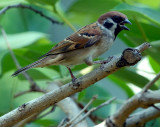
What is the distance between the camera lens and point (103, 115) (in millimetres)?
2336

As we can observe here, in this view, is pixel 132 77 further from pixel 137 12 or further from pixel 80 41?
pixel 137 12

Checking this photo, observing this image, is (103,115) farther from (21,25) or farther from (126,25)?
(21,25)

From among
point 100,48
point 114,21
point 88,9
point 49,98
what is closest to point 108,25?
point 114,21

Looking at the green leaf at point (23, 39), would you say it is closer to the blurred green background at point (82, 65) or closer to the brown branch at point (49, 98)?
the blurred green background at point (82, 65)

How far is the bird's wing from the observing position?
6.14ft

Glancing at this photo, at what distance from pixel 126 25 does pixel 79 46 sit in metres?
0.32

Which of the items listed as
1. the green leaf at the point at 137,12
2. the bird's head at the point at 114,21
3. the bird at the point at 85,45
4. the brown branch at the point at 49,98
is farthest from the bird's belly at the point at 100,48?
the brown branch at the point at 49,98

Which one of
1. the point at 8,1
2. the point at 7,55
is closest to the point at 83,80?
the point at 7,55

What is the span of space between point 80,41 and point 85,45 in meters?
0.04

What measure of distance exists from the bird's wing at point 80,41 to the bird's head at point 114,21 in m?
0.08

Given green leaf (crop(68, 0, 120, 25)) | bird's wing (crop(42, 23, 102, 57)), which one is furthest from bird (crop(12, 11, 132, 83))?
green leaf (crop(68, 0, 120, 25))

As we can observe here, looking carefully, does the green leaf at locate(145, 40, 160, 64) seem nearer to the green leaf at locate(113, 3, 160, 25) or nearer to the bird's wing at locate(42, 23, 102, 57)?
the green leaf at locate(113, 3, 160, 25)

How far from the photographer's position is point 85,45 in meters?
1.88

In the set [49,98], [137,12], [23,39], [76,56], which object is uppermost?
[23,39]
